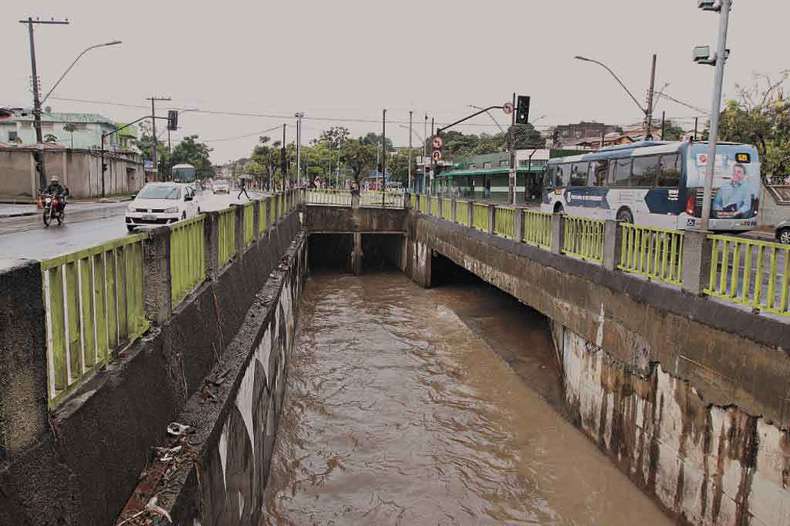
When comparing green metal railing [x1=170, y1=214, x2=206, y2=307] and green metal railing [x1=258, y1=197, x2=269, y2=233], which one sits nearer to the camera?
green metal railing [x1=170, y1=214, x2=206, y2=307]

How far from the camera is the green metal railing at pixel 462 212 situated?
19859 millimetres

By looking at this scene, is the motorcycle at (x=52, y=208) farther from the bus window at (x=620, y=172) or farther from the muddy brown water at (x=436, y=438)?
the bus window at (x=620, y=172)

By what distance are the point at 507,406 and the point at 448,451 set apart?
93.5 inches

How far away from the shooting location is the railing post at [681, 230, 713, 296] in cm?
764

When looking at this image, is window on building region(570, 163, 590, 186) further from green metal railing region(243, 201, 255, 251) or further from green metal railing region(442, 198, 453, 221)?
green metal railing region(243, 201, 255, 251)

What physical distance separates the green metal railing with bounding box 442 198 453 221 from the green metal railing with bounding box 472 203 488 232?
288 centimetres

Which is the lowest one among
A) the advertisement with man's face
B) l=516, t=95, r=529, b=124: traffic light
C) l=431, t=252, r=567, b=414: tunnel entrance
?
l=431, t=252, r=567, b=414: tunnel entrance

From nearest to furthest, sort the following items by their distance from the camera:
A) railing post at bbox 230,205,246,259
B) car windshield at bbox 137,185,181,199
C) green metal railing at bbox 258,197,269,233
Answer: railing post at bbox 230,205,246,259
green metal railing at bbox 258,197,269,233
car windshield at bbox 137,185,181,199

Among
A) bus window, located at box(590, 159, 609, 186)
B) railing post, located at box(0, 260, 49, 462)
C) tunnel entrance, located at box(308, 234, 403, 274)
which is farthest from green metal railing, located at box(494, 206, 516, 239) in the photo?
tunnel entrance, located at box(308, 234, 403, 274)

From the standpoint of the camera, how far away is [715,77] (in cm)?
946

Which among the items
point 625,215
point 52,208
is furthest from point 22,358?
point 52,208

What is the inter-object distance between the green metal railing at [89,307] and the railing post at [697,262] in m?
6.41

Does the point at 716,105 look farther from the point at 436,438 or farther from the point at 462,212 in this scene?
the point at 462,212

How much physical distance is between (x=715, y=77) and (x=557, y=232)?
401 centimetres
